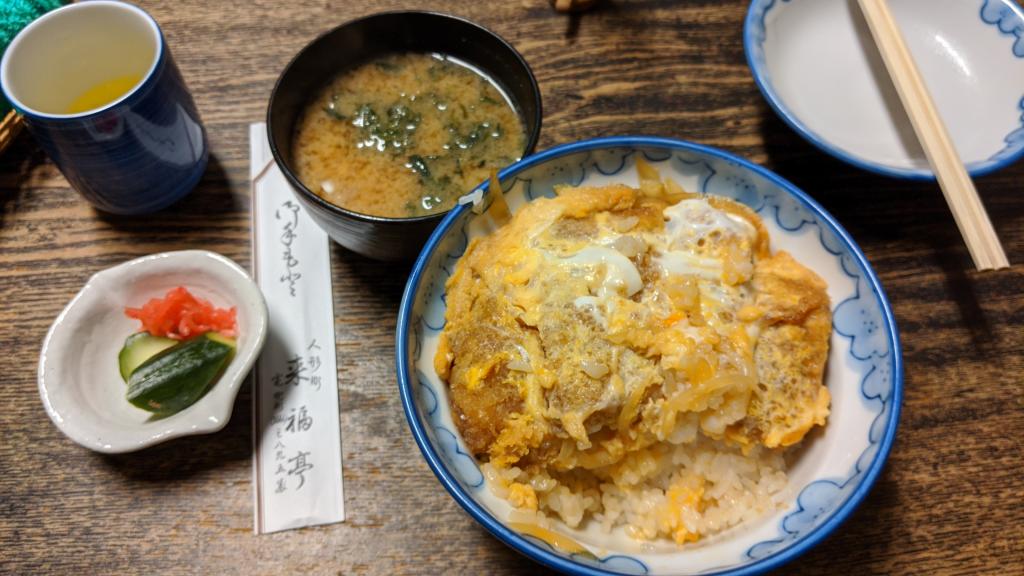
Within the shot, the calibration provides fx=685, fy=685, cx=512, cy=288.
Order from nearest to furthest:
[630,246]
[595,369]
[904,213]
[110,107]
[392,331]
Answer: [595,369] → [630,246] → [110,107] → [392,331] → [904,213]

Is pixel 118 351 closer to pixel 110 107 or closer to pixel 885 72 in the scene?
pixel 110 107

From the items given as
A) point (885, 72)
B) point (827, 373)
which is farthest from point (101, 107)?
point (885, 72)

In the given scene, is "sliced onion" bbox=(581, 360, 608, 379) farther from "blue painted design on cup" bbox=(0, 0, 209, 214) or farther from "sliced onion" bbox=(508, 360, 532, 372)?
"blue painted design on cup" bbox=(0, 0, 209, 214)

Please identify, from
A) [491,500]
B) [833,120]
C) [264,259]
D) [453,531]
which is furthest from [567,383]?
[833,120]

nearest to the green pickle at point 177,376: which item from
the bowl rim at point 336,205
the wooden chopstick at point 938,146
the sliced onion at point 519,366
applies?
the bowl rim at point 336,205

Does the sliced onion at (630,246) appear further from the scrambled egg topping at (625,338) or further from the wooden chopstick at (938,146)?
the wooden chopstick at (938,146)

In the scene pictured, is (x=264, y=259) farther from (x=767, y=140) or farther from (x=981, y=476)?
(x=981, y=476)
